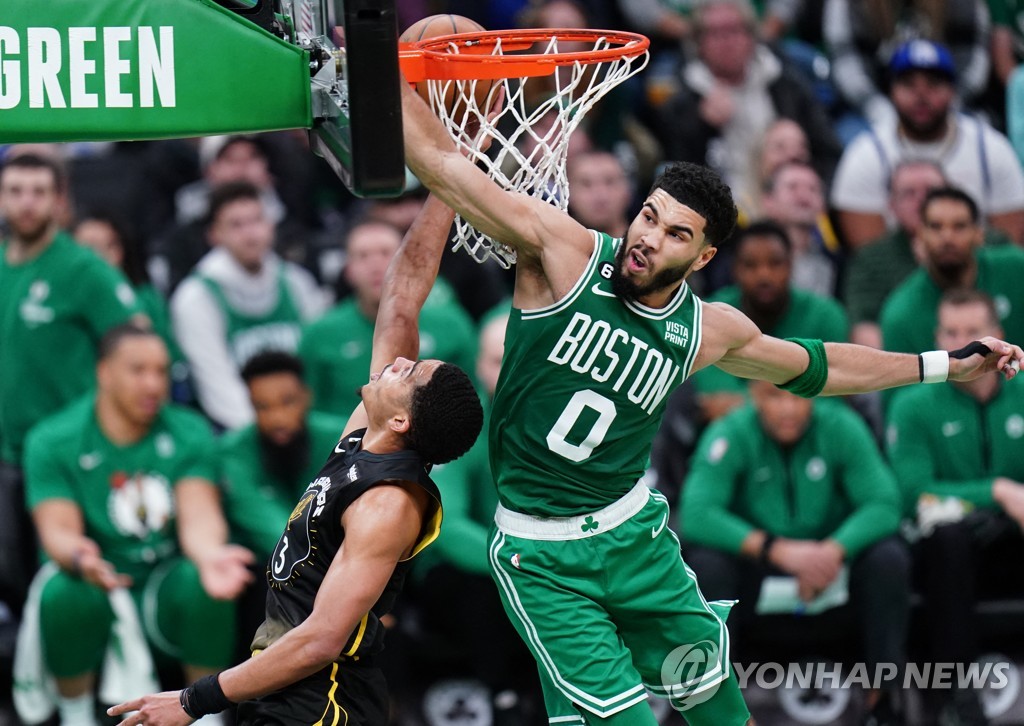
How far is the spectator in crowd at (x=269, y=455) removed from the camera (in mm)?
7656

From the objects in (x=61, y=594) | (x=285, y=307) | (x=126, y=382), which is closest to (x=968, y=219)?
(x=285, y=307)

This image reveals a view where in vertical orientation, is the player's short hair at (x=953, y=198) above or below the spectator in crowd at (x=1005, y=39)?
below

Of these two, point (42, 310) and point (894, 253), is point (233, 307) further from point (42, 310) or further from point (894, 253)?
point (894, 253)

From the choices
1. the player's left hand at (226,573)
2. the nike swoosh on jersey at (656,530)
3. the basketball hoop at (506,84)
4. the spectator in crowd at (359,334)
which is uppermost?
the basketball hoop at (506,84)

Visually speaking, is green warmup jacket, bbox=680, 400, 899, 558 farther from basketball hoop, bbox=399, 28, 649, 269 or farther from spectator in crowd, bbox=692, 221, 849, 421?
basketball hoop, bbox=399, 28, 649, 269

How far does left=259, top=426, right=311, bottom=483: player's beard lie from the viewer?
768cm

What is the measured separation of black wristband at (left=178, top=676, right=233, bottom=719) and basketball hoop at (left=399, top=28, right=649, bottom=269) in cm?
158

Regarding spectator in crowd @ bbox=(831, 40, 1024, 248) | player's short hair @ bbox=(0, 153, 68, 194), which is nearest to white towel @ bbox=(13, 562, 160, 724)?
player's short hair @ bbox=(0, 153, 68, 194)

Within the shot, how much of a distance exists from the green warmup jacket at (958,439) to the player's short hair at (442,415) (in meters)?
3.61

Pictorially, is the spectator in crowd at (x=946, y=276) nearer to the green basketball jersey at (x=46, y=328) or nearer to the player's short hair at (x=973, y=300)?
the player's short hair at (x=973, y=300)

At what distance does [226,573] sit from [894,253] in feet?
13.0

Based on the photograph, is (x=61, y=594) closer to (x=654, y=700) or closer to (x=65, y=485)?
(x=65, y=485)

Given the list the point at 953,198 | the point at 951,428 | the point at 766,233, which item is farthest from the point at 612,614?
the point at 953,198

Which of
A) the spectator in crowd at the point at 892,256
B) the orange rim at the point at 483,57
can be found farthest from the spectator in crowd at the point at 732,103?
the orange rim at the point at 483,57
